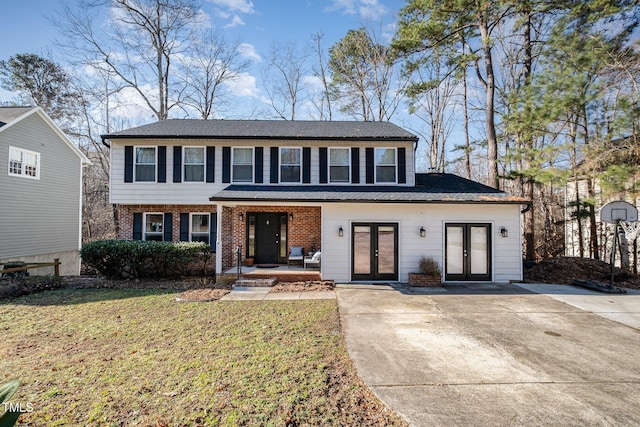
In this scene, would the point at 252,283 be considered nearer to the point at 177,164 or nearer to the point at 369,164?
the point at 177,164

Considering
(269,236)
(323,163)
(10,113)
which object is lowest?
(269,236)

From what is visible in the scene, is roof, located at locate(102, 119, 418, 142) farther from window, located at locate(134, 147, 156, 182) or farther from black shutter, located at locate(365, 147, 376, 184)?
window, located at locate(134, 147, 156, 182)

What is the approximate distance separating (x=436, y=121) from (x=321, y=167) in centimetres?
1469

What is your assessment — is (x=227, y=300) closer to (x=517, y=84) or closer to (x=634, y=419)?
(x=634, y=419)

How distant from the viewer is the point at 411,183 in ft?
38.9

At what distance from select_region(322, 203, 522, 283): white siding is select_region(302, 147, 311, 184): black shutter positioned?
2390mm

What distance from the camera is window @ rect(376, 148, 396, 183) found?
473 inches

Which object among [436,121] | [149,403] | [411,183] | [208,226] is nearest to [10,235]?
[208,226]

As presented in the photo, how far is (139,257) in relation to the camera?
10.4 meters

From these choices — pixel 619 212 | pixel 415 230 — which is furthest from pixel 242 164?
pixel 619 212

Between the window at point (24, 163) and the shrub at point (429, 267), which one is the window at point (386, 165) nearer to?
the shrub at point (429, 267)

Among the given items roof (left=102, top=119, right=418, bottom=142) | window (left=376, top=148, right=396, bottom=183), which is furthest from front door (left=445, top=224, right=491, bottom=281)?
roof (left=102, top=119, right=418, bottom=142)

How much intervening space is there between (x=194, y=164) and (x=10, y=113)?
906 centimetres

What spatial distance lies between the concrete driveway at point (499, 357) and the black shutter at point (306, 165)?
5.55 m
